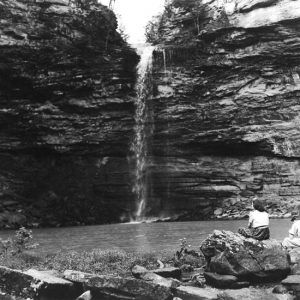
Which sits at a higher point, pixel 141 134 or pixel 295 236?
pixel 141 134

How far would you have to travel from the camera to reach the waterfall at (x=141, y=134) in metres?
31.8

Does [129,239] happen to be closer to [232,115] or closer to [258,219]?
[258,219]

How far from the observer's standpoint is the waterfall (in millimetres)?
31766

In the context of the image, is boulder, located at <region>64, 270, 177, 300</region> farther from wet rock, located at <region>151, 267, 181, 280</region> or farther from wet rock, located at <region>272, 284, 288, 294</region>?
wet rock, located at <region>272, 284, 288, 294</region>

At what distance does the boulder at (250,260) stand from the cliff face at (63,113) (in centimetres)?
2225


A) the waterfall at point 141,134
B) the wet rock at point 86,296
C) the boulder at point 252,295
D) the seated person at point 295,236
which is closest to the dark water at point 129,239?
the seated person at point 295,236

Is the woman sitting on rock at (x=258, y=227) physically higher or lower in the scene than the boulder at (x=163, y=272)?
higher

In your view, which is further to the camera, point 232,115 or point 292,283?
point 232,115

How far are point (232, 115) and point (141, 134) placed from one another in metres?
6.61

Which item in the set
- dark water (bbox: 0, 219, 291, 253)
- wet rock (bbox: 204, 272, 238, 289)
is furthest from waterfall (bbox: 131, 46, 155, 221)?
wet rock (bbox: 204, 272, 238, 289)

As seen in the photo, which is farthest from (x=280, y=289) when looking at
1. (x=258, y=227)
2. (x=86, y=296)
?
(x=86, y=296)

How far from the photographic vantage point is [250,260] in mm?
7922

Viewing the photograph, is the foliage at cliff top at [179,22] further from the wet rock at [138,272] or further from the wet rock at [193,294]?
the wet rock at [193,294]

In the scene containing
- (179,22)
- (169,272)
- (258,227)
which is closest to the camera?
(169,272)
